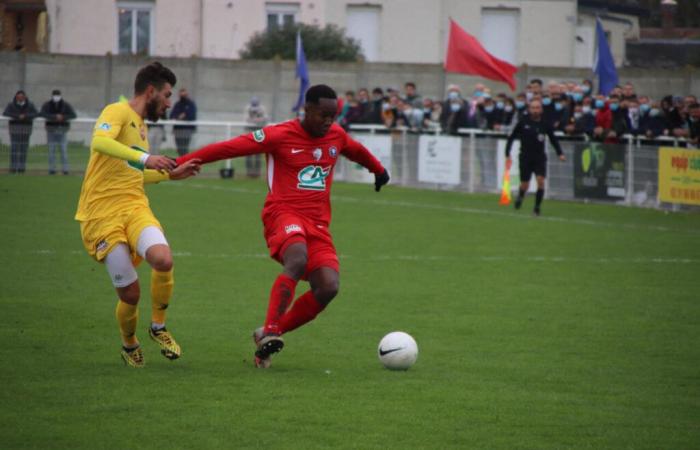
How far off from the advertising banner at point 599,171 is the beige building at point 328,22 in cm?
1926

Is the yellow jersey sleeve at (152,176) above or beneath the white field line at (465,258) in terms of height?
above

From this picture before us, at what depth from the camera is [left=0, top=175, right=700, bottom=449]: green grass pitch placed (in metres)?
6.59

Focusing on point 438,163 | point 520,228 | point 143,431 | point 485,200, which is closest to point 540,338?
point 143,431

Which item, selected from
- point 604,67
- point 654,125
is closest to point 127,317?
point 654,125

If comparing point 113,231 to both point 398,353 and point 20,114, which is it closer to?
point 398,353

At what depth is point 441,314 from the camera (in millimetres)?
10977

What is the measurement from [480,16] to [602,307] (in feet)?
110

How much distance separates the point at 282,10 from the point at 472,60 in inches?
688

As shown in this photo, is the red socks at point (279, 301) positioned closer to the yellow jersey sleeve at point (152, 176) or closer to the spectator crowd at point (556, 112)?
the yellow jersey sleeve at point (152, 176)

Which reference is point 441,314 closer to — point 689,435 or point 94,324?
point 94,324

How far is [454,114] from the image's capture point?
89.1ft

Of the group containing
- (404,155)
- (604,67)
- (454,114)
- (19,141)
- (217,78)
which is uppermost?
(217,78)

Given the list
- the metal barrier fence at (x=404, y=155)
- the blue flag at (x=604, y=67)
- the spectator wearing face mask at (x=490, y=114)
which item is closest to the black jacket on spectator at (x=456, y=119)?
the metal barrier fence at (x=404, y=155)

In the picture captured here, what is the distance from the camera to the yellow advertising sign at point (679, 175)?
2161cm
